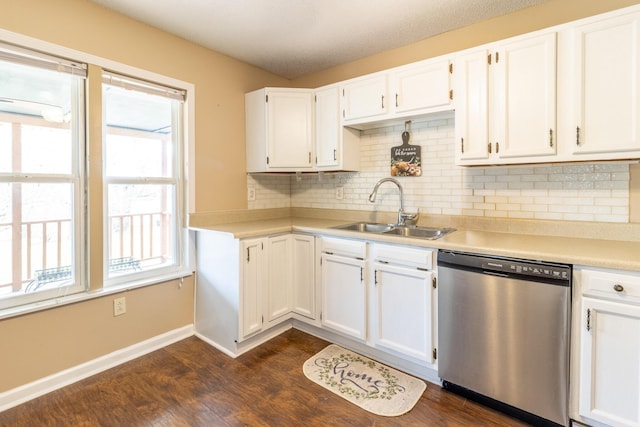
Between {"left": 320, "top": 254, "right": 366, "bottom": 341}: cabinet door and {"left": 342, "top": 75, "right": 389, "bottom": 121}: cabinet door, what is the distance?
1.19 metres

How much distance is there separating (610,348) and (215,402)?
205 cm

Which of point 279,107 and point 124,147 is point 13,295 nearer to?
point 124,147

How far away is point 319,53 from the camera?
9.39ft

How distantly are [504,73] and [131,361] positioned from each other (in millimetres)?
3183

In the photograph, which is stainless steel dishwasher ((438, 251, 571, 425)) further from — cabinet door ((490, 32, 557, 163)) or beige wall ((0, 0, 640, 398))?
beige wall ((0, 0, 640, 398))

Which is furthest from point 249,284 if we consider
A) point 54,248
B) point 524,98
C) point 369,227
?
point 524,98

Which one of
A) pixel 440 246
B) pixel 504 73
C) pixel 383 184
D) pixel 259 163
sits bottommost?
pixel 440 246

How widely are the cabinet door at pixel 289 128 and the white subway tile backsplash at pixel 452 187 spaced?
417mm

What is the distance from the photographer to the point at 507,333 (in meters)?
1.68

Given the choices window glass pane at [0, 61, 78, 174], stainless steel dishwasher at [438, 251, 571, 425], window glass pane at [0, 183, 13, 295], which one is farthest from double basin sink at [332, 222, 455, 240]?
window glass pane at [0, 183, 13, 295]

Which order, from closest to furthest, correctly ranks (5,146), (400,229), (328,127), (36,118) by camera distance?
(5,146)
(36,118)
(400,229)
(328,127)

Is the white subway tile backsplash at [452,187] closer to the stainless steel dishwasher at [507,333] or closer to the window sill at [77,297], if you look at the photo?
the stainless steel dishwasher at [507,333]

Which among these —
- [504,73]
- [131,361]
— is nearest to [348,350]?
[131,361]

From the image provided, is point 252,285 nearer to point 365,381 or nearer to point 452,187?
point 365,381
